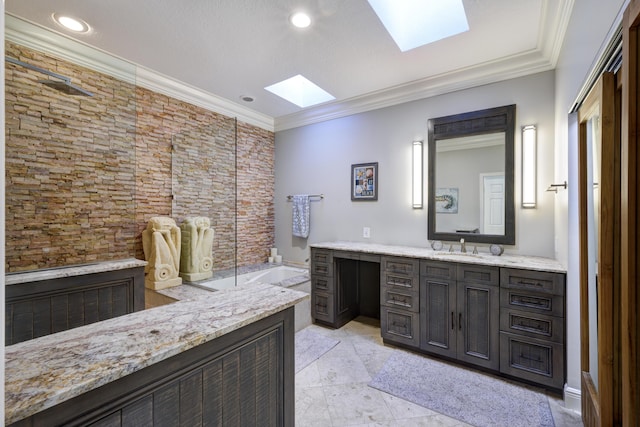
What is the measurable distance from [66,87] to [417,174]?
119 inches

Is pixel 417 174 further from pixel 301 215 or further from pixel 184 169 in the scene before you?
pixel 184 169

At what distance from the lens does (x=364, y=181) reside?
11.5 feet

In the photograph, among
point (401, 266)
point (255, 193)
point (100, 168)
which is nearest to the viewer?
point (100, 168)

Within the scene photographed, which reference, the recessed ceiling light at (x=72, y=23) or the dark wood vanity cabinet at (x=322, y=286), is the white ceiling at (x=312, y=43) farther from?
the dark wood vanity cabinet at (x=322, y=286)

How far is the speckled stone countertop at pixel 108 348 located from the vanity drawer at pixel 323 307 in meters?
2.14

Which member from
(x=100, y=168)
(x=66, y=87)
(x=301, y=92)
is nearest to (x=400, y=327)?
(x=100, y=168)

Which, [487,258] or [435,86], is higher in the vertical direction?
[435,86]

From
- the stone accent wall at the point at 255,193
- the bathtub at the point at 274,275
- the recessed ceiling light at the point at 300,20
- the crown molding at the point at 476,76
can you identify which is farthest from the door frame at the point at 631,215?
the stone accent wall at the point at 255,193

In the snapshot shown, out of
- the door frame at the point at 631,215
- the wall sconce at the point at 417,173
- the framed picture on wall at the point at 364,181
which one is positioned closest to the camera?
the door frame at the point at 631,215

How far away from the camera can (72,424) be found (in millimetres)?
590

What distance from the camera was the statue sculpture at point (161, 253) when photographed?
263 cm

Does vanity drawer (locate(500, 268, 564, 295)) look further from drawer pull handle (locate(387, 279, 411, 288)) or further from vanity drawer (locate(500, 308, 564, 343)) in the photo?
drawer pull handle (locate(387, 279, 411, 288))

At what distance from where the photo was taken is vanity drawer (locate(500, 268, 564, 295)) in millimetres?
1953

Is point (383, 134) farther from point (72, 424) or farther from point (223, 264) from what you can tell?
point (72, 424)
